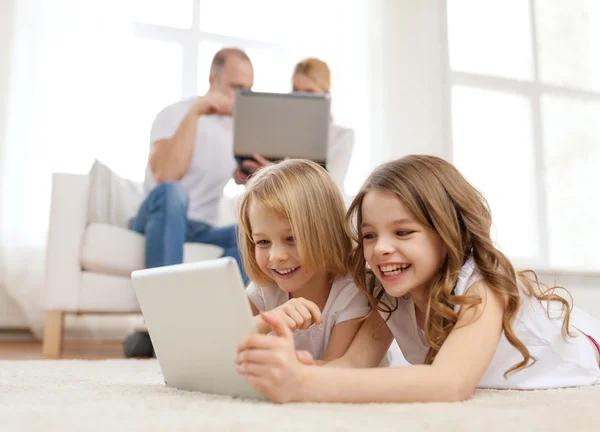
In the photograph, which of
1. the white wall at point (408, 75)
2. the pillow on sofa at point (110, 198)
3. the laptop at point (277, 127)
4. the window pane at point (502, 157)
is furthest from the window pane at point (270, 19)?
the laptop at point (277, 127)

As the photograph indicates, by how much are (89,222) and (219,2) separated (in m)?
1.64

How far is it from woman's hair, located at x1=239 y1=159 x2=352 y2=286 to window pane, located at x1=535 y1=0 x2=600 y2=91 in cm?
241

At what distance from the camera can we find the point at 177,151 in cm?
217

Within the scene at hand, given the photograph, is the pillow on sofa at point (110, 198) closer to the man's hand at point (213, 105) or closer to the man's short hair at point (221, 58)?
the man's hand at point (213, 105)

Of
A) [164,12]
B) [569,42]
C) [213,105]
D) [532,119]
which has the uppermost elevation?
[164,12]

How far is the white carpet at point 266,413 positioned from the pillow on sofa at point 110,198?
4.20 ft

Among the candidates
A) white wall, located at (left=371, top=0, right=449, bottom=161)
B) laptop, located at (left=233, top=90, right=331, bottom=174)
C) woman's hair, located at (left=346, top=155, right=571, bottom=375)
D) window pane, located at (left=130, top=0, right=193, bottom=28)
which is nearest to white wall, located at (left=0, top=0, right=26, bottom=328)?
window pane, located at (left=130, top=0, right=193, bottom=28)

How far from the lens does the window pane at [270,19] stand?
10.3 feet

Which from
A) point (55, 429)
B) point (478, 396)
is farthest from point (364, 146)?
point (55, 429)

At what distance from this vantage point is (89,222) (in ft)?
6.47

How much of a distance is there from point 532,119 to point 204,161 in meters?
1.72

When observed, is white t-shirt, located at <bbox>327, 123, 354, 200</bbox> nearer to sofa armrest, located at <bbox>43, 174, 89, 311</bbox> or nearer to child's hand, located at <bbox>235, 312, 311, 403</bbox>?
sofa armrest, located at <bbox>43, 174, 89, 311</bbox>

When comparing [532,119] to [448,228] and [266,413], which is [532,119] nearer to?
[448,228]

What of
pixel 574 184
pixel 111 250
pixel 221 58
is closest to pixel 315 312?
pixel 111 250
